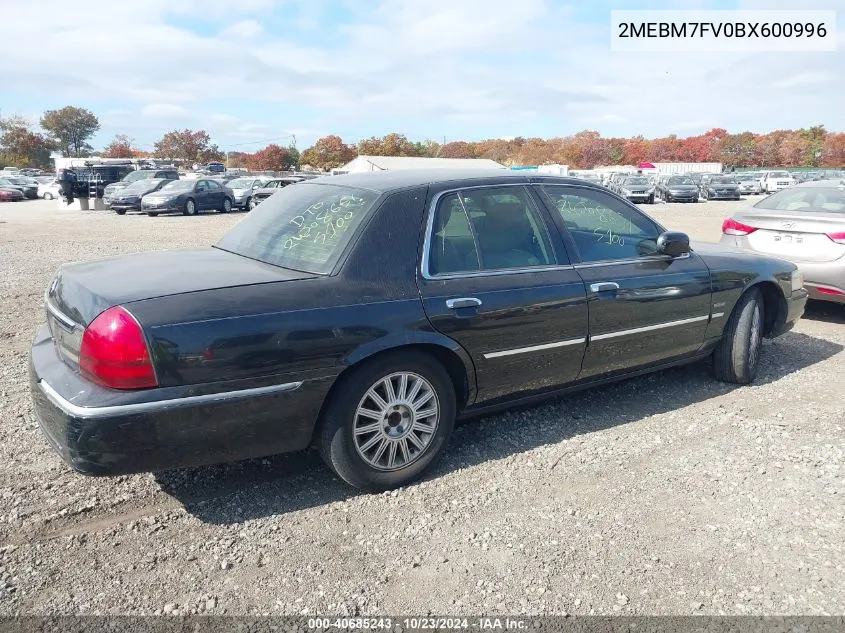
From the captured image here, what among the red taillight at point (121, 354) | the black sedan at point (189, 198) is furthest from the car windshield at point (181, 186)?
the red taillight at point (121, 354)

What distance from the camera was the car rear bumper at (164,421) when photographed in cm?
280

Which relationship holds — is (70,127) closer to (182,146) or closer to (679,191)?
(182,146)

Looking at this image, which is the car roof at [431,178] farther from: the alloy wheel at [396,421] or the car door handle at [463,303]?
the alloy wheel at [396,421]

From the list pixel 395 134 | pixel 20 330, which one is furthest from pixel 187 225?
pixel 395 134

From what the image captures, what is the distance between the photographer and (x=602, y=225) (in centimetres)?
440

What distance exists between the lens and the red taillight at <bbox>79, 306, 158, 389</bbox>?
2809 millimetres

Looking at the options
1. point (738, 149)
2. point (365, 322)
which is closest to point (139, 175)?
point (365, 322)

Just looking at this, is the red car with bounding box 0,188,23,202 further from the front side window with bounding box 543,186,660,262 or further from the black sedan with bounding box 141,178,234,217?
the front side window with bounding box 543,186,660,262

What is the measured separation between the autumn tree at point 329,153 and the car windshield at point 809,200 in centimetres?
7420

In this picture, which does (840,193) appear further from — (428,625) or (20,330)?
(20,330)

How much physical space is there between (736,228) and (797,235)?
2.19ft

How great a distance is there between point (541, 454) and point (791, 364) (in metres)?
3.02

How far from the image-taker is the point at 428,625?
101 inches

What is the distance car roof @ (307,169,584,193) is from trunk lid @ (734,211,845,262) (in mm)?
3705
